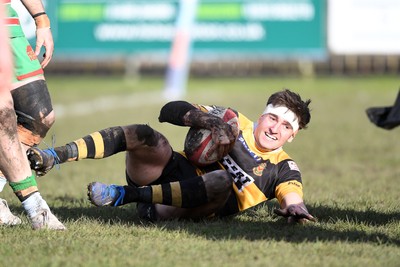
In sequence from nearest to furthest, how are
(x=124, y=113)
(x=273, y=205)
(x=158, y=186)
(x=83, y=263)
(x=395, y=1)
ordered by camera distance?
(x=83, y=263)
(x=158, y=186)
(x=273, y=205)
(x=124, y=113)
(x=395, y=1)

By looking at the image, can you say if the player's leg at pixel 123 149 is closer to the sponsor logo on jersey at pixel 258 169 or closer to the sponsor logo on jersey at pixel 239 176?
the sponsor logo on jersey at pixel 239 176

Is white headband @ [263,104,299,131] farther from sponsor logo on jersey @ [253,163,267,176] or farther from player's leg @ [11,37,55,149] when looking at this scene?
player's leg @ [11,37,55,149]

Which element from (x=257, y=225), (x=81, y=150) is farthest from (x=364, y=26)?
(x=81, y=150)

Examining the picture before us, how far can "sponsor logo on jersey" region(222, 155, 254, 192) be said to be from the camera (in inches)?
231

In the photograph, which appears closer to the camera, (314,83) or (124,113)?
(124,113)

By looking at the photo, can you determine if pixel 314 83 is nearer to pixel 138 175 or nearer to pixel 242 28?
pixel 242 28

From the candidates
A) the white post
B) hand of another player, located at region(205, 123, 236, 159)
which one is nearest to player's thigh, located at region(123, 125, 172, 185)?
hand of another player, located at region(205, 123, 236, 159)

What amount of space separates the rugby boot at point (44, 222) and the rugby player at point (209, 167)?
40cm

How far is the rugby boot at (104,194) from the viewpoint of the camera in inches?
209

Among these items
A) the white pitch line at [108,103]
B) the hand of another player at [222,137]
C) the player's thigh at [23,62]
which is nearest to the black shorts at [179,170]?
the hand of another player at [222,137]

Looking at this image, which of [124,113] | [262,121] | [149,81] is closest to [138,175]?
[262,121]

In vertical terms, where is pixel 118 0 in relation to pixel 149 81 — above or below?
above

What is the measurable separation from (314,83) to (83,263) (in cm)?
1953

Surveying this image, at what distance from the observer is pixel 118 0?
23.5m
